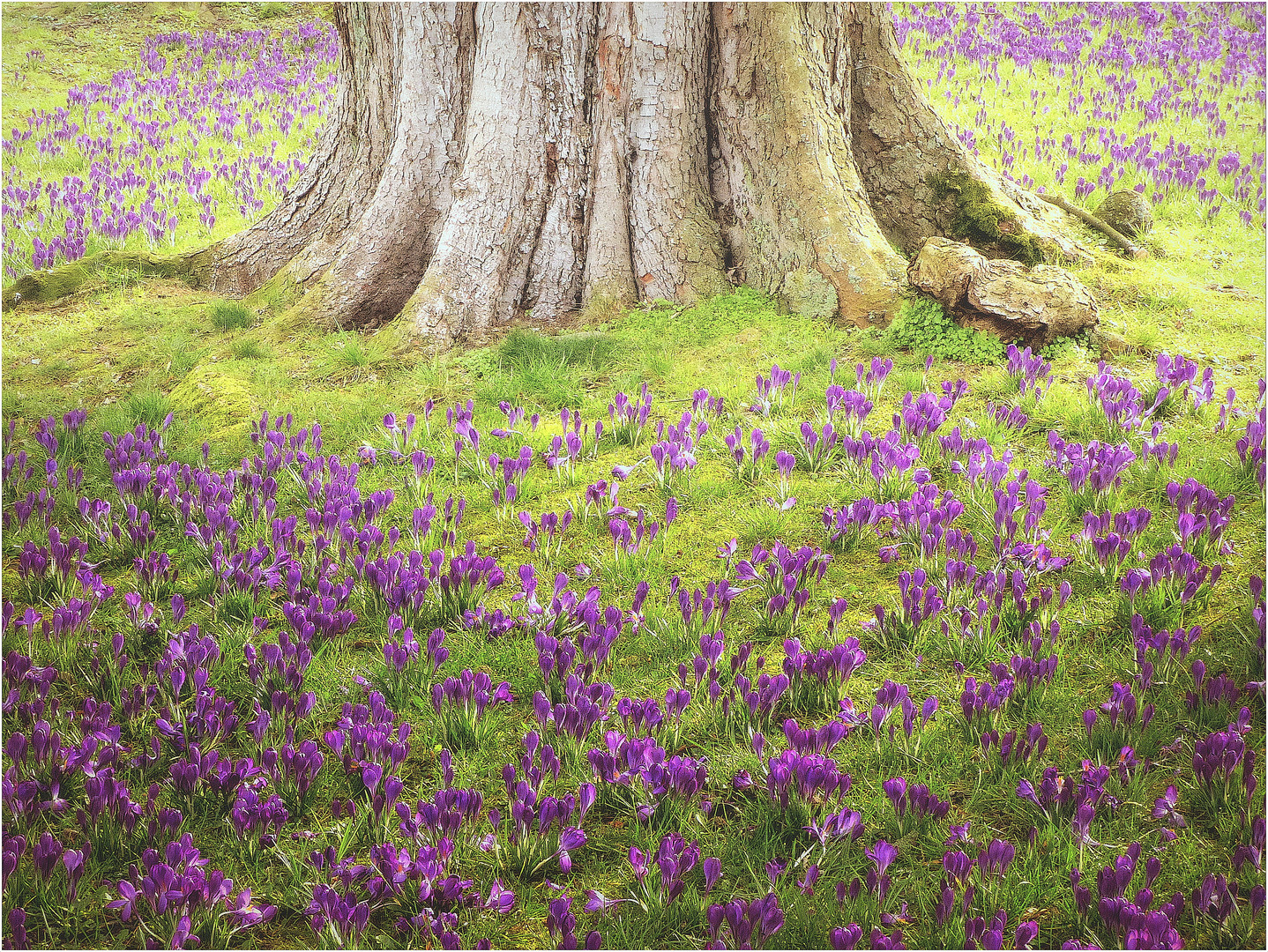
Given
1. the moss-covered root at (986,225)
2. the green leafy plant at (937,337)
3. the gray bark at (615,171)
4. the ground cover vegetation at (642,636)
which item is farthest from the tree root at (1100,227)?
the green leafy plant at (937,337)

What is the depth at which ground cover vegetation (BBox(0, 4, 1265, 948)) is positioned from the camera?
2.77m

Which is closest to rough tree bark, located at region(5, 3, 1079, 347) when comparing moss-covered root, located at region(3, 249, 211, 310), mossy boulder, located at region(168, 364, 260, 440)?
mossy boulder, located at region(168, 364, 260, 440)

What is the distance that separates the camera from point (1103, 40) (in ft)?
65.5

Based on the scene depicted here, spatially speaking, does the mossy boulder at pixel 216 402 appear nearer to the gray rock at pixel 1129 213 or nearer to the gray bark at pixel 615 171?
the gray bark at pixel 615 171

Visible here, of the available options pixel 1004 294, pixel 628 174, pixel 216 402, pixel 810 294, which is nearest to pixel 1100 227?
pixel 1004 294

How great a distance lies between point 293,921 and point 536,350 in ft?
16.3

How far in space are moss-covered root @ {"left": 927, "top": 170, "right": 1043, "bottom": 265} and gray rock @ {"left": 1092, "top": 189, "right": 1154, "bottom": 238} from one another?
8.19 ft

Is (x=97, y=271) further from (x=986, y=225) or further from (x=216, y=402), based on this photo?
(x=986, y=225)

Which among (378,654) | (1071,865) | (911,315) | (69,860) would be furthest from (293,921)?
(911,315)

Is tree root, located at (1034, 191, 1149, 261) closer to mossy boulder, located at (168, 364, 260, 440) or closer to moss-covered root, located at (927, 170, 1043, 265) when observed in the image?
moss-covered root, located at (927, 170, 1043, 265)

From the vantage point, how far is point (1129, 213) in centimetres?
942

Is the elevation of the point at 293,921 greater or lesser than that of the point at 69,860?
lesser

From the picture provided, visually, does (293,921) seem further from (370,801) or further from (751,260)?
(751,260)

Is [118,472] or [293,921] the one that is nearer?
[293,921]
